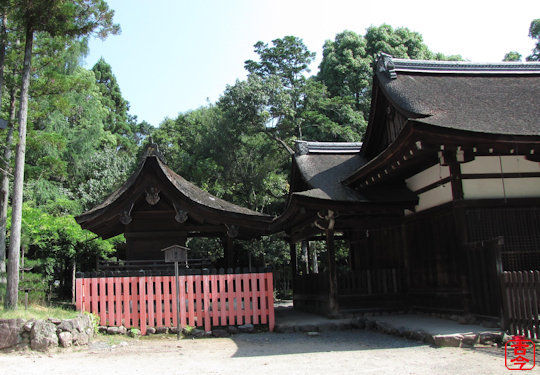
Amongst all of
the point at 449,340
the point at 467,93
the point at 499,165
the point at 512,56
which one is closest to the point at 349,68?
the point at 512,56

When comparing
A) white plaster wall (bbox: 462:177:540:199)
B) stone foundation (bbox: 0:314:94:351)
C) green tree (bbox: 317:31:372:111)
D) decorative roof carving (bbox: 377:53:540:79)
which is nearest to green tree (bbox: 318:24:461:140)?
green tree (bbox: 317:31:372:111)

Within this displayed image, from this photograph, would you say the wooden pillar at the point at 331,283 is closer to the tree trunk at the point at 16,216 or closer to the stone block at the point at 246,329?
the stone block at the point at 246,329

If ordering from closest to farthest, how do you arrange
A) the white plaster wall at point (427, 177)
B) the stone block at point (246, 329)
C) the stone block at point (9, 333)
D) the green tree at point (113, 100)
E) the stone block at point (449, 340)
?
the stone block at point (449, 340)
the stone block at point (9, 333)
the white plaster wall at point (427, 177)
the stone block at point (246, 329)
the green tree at point (113, 100)

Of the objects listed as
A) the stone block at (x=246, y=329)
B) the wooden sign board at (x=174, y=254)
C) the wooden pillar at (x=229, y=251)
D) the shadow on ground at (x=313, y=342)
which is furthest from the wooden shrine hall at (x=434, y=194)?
the wooden sign board at (x=174, y=254)

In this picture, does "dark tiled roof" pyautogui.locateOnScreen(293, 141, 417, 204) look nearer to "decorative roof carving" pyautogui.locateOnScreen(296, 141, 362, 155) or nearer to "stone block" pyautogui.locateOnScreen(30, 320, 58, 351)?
"decorative roof carving" pyautogui.locateOnScreen(296, 141, 362, 155)

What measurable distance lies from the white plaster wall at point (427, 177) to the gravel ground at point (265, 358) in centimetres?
374

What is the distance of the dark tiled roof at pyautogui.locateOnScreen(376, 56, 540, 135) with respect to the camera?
9.19 m

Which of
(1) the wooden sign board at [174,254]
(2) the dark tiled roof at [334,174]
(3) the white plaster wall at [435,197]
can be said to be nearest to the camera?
(1) the wooden sign board at [174,254]

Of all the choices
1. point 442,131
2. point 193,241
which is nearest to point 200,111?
point 193,241

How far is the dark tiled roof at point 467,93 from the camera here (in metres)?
9.19

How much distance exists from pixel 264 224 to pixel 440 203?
428cm

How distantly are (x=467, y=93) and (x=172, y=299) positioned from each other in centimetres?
888

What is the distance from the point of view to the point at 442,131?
27.0ft

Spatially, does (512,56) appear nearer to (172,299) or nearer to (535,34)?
(535,34)
